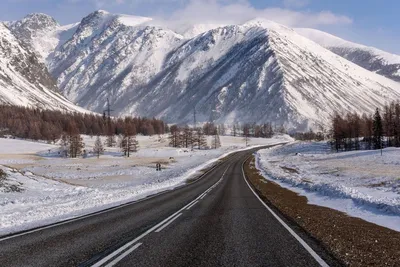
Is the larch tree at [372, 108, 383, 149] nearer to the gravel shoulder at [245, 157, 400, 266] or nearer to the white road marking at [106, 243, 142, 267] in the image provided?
the gravel shoulder at [245, 157, 400, 266]

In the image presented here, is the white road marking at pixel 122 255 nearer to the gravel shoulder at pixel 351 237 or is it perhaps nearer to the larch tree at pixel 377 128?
the gravel shoulder at pixel 351 237

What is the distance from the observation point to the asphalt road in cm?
945

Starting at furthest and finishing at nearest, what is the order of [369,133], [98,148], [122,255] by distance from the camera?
[98,148] < [369,133] < [122,255]

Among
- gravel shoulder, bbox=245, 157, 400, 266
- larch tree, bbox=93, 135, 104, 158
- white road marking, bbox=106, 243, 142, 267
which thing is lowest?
gravel shoulder, bbox=245, 157, 400, 266

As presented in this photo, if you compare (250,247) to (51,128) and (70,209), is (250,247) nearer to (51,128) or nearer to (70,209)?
(70,209)

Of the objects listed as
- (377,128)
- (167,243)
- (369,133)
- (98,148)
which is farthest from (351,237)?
(369,133)


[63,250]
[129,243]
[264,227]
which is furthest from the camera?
[264,227]

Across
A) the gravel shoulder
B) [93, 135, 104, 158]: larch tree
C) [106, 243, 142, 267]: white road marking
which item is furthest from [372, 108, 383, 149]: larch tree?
[106, 243, 142, 267]: white road marking

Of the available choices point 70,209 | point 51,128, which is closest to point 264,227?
point 70,209

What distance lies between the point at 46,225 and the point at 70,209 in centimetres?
570

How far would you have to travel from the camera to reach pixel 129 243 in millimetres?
11398

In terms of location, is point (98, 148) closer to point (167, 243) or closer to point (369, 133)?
point (369, 133)

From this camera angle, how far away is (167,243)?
37.4ft

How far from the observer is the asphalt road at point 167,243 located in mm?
9453
